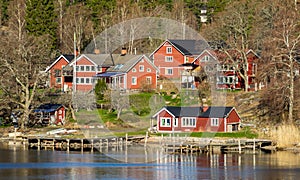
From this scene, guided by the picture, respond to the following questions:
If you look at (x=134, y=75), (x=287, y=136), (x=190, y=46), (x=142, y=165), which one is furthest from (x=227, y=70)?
(x=142, y=165)

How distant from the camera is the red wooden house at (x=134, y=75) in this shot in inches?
3332

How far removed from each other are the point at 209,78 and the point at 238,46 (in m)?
4.17

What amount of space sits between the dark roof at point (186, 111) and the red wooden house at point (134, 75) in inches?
598

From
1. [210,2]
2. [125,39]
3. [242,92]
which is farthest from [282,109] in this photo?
[210,2]

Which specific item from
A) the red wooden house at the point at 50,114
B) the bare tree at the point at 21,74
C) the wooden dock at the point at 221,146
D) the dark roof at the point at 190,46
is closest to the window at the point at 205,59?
the dark roof at the point at 190,46

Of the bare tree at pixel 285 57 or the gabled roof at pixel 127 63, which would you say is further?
the gabled roof at pixel 127 63

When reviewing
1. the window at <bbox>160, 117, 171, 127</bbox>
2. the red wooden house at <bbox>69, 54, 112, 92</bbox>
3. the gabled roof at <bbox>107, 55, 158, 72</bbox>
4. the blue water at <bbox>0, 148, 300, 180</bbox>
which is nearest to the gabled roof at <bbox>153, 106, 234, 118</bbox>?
the window at <bbox>160, 117, 171, 127</bbox>

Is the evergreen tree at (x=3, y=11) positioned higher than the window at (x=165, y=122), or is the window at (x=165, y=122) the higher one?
the evergreen tree at (x=3, y=11)

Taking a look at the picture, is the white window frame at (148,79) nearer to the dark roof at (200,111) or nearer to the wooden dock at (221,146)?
the dark roof at (200,111)

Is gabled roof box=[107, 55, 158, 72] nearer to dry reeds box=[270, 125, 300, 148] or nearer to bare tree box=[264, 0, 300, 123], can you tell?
bare tree box=[264, 0, 300, 123]

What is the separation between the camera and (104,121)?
239 ft

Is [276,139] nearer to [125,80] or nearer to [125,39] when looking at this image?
[125,80]

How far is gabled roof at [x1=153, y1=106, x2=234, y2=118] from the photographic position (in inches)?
2631

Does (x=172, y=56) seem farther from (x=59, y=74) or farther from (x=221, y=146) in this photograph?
(x=221, y=146)
